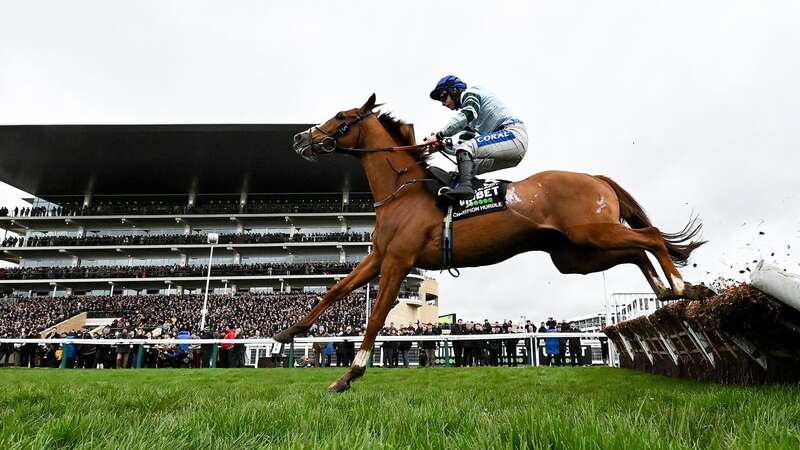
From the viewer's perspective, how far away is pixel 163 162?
50.2 m

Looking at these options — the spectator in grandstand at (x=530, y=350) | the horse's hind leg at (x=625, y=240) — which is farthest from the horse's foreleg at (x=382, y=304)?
the spectator in grandstand at (x=530, y=350)

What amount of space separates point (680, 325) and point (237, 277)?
47.6 metres

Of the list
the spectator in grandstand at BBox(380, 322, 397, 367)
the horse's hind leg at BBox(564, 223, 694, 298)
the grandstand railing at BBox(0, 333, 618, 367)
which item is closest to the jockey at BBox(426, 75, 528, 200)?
the horse's hind leg at BBox(564, 223, 694, 298)

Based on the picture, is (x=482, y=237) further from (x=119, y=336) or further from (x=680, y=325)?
(x=119, y=336)

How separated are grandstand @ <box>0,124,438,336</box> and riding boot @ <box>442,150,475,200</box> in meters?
40.6

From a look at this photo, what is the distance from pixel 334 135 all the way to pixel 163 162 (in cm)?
4998

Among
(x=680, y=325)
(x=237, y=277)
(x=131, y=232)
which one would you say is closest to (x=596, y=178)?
(x=680, y=325)

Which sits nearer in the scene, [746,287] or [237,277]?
[746,287]

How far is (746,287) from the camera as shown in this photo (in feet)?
13.3

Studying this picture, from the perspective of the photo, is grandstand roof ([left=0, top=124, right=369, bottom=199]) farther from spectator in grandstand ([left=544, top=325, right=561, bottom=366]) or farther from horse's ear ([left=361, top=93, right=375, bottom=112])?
horse's ear ([left=361, top=93, right=375, bottom=112])

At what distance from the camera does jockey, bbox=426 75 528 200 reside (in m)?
5.07

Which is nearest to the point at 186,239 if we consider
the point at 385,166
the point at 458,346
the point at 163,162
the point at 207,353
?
the point at 163,162

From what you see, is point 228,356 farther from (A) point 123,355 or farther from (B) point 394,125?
(B) point 394,125

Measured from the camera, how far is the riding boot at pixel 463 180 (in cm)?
486
